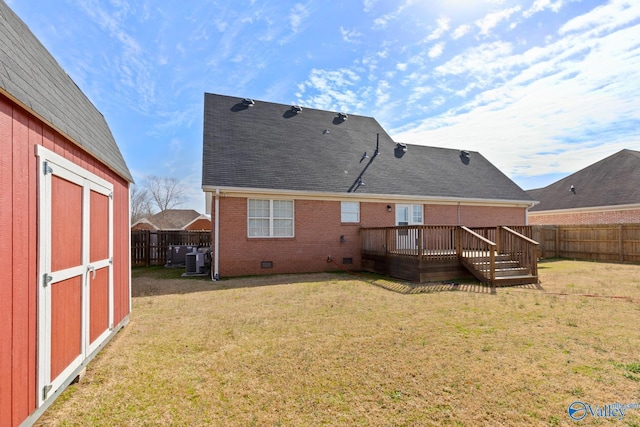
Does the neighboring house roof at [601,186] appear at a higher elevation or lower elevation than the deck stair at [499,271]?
higher

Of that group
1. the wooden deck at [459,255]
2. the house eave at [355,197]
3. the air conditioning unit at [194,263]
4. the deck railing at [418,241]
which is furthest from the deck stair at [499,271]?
the air conditioning unit at [194,263]

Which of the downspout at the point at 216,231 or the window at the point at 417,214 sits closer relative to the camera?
the downspout at the point at 216,231

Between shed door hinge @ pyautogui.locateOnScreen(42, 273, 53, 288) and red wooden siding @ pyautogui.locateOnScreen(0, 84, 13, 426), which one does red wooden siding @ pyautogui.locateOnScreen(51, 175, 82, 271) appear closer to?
shed door hinge @ pyautogui.locateOnScreen(42, 273, 53, 288)

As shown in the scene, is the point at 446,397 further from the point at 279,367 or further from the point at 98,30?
the point at 98,30

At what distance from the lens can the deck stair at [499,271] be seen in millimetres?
9578

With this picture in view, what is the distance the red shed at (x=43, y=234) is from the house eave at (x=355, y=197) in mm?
6695

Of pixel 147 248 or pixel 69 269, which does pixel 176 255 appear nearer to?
pixel 147 248

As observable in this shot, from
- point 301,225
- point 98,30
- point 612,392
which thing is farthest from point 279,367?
point 98,30

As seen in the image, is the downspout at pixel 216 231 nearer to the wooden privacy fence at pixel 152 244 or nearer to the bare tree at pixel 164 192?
the wooden privacy fence at pixel 152 244

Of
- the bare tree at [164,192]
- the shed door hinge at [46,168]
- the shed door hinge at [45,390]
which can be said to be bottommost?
the shed door hinge at [45,390]

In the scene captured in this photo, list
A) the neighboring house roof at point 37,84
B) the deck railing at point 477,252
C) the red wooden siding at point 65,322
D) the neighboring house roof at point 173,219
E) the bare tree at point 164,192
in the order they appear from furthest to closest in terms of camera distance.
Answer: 1. the bare tree at point 164,192
2. the neighboring house roof at point 173,219
3. the deck railing at point 477,252
4. the red wooden siding at point 65,322
5. the neighboring house roof at point 37,84

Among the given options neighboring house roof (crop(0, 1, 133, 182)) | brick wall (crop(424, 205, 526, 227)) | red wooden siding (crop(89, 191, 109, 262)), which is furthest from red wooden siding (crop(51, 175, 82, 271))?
brick wall (crop(424, 205, 526, 227))

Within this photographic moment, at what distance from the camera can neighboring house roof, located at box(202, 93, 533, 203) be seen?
12398 mm

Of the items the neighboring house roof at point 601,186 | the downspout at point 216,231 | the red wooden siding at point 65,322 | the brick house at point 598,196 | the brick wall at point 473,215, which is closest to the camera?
the red wooden siding at point 65,322
